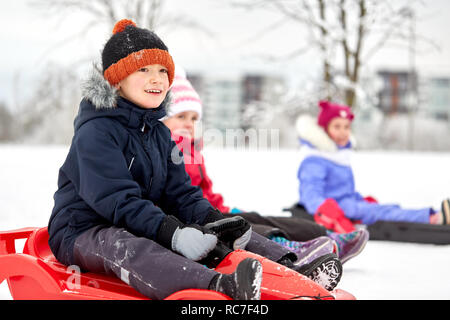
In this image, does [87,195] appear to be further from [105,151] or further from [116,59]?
[116,59]

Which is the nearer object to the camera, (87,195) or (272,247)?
(87,195)

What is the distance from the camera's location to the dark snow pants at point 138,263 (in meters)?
1.52

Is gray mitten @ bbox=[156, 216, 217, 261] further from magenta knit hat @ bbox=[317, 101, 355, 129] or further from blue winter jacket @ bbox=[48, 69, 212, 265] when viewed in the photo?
magenta knit hat @ bbox=[317, 101, 355, 129]

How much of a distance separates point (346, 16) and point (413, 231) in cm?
344

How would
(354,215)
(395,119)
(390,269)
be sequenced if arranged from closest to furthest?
(390,269) < (354,215) < (395,119)

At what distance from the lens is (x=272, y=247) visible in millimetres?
1945

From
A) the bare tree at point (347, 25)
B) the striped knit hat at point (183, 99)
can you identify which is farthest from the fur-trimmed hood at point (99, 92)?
the bare tree at point (347, 25)

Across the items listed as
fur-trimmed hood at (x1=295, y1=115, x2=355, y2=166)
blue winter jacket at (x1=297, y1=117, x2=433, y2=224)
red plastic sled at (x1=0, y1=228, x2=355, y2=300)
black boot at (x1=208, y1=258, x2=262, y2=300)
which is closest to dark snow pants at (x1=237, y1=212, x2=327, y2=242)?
blue winter jacket at (x1=297, y1=117, x2=433, y2=224)

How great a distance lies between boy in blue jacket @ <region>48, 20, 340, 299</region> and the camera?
5.10 feet

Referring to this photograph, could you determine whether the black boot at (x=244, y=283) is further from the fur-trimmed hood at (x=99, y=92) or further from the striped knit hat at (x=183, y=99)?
the striped knit hat at (x=183, y=99)

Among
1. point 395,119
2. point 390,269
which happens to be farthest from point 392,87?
point 390,269

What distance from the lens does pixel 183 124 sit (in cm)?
292

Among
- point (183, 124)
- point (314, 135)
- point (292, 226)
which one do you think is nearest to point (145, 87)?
point (183, 124)

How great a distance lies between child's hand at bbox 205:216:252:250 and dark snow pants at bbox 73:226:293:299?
189 millimetres
